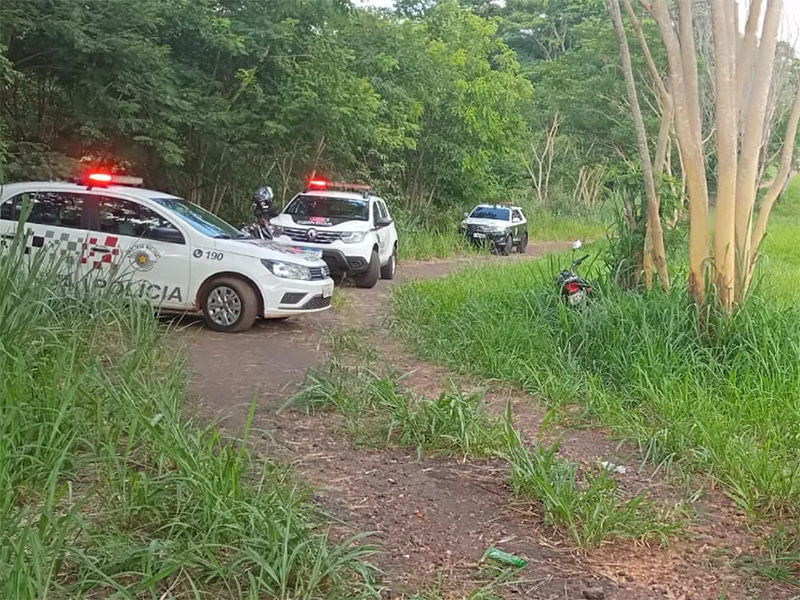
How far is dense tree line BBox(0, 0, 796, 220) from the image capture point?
1139cm

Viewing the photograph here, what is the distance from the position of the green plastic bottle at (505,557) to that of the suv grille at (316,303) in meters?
5.56

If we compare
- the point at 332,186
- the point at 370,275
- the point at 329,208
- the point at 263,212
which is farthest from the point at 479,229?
the point at 263,212

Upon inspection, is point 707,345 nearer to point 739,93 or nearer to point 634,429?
point 634,429

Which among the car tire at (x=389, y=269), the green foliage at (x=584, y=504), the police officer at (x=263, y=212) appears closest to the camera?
the green foliage at (x=584, y=504)

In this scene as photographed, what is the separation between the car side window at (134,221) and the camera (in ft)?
27.6

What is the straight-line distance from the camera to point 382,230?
14016 mm

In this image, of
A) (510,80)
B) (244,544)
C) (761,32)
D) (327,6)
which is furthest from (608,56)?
(244,544)

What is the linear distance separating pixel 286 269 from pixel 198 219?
1.19 meters

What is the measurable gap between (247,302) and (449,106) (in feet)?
47.9

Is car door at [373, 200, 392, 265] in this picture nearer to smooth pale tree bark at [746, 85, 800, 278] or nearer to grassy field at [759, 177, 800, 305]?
grassy field at [759, 177, 800, 305]

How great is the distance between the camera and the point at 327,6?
13.8 metres

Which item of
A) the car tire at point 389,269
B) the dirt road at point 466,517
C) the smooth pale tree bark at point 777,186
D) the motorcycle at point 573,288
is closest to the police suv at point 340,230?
Answer: the car tire at point 389,269

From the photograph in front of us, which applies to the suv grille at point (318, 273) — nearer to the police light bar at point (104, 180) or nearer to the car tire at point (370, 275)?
the police light bar at point (104, 180)

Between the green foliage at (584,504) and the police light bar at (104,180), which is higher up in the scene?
the police light bar at (104,180)
